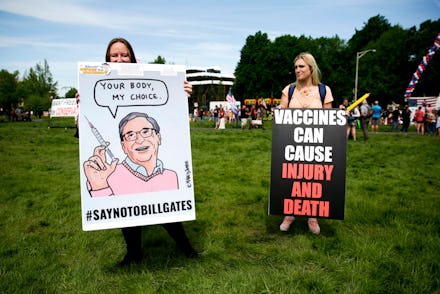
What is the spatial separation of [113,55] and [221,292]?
8.09 ft

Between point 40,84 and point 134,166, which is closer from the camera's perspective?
point 134,166

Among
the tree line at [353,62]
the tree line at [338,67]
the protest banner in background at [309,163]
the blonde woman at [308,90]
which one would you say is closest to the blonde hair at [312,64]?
the blonde woman at [308,90]

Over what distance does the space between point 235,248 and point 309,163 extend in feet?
4.49

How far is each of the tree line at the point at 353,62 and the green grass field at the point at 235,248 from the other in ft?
181

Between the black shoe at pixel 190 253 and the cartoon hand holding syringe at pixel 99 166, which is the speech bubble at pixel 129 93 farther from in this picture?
the black shoe at pixel 190 253

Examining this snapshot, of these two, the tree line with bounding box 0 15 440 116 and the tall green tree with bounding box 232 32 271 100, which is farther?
the tall green tree with bounding box 232 32 271 100

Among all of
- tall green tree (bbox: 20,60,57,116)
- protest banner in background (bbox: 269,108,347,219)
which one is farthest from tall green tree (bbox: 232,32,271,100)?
protest banner in background (bbox: 269,108,347,219)

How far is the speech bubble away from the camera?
302 cm

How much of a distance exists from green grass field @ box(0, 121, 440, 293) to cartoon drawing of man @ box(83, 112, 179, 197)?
89 centimetres

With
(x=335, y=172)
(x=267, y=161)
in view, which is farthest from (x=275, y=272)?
(x=267, y=161)

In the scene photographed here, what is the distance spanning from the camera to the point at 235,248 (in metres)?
3.85

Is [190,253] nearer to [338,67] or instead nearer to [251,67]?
[251,67]

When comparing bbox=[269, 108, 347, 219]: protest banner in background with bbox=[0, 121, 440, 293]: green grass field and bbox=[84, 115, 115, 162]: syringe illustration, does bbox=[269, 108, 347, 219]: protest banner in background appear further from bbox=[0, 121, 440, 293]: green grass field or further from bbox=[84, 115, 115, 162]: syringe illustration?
bbox=[84, 115, 115, 162]: syringe illustration

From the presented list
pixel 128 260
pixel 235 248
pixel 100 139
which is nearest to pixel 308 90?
pixel 235 248
